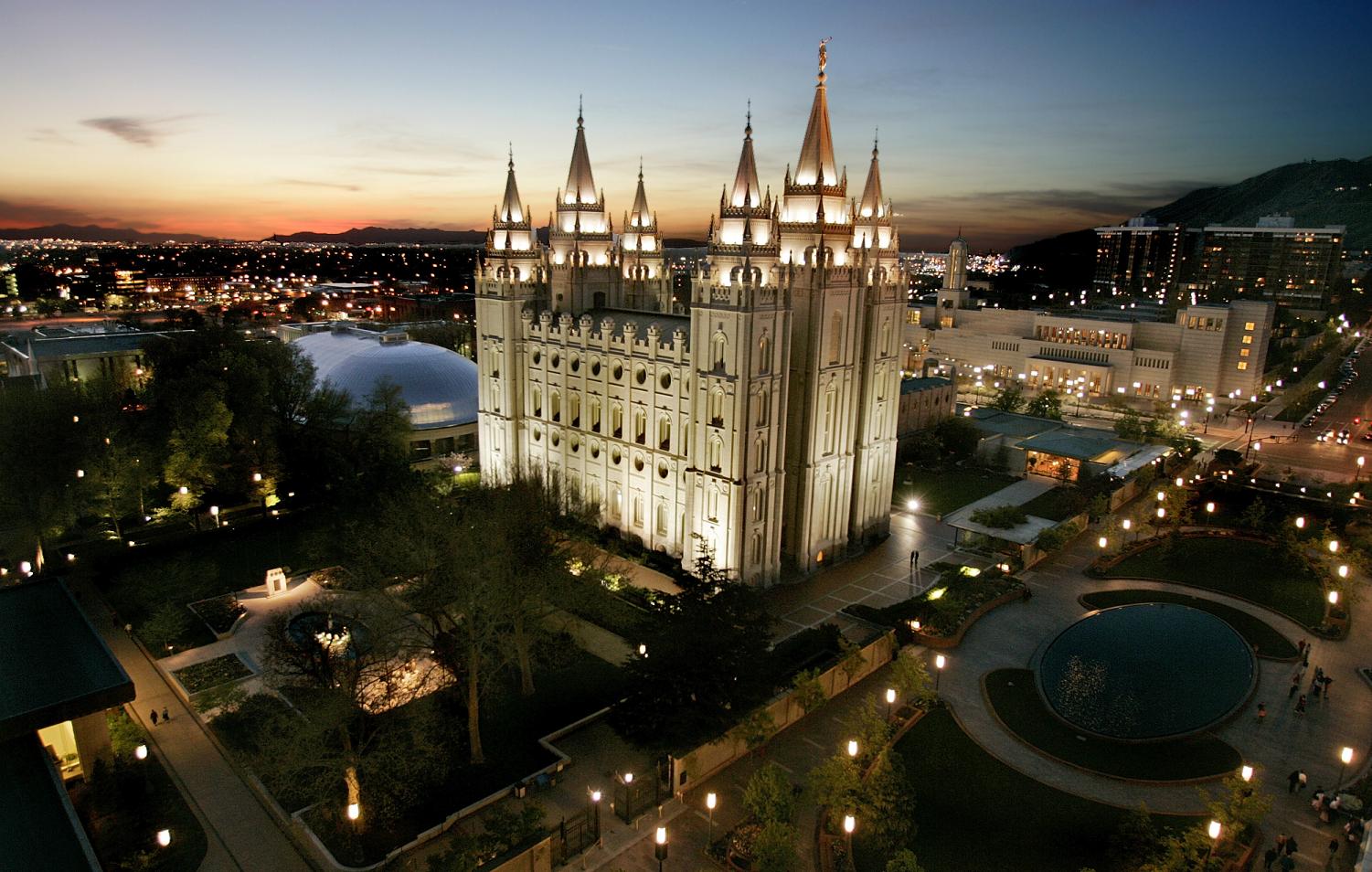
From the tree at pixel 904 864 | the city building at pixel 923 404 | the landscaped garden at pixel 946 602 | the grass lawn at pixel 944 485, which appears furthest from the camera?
the city building at pixel 923 404

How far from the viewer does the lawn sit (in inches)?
1204

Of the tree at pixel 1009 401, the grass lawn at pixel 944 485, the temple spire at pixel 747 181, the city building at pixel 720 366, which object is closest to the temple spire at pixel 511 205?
the city building at pixel 720 366

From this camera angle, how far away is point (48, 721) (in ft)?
87.2

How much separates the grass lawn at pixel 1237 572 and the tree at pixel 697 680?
29167 mm

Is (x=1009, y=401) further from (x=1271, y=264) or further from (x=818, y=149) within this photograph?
(x=1271, y=264)

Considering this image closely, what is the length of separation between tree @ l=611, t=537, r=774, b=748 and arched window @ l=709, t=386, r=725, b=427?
1292 centimetres

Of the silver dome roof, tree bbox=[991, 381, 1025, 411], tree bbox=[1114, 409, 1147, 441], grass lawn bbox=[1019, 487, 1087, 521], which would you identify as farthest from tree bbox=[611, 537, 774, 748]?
tree bbox=[991, 381, 1025, 411]

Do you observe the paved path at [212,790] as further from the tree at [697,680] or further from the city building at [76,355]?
the city building at [76,355]

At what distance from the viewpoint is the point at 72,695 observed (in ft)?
89.4

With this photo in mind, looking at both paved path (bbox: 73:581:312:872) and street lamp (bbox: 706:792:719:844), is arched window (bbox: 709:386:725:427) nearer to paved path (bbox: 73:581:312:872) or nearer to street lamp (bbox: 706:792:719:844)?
street lamp (bbox: 706:792:719:844)

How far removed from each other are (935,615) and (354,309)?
14057 cm

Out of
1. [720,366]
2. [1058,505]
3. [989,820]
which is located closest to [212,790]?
[989,820]

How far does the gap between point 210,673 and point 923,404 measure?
6161cm

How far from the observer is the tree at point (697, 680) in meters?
29.1
